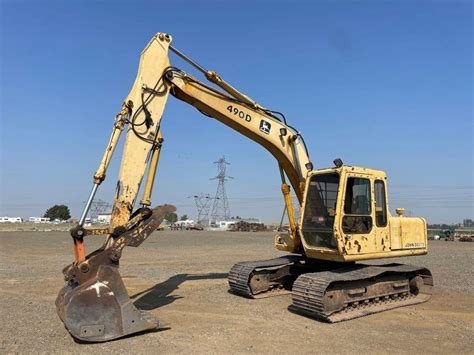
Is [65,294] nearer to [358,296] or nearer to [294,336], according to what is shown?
[294,336]

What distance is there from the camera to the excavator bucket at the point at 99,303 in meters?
6.60

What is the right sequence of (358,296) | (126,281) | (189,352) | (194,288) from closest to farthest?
(189,352)
(358,296)
(194,288)
(126,281)

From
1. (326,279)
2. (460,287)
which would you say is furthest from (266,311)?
(460,287)

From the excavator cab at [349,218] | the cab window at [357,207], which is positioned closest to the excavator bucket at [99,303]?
Result: the excavator cab at [349,218]

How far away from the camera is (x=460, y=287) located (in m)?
12.3

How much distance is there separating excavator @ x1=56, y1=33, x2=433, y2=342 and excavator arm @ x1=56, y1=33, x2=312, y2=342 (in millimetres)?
17

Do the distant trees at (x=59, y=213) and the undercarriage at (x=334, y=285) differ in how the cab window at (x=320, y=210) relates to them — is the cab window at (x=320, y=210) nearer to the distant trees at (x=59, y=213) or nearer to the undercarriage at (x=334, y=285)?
the undercarriage at (x=334, y=285)

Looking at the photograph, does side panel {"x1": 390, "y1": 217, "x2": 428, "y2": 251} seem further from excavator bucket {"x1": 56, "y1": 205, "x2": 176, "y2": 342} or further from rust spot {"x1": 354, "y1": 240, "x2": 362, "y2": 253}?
excavator bucket {"x1": 56, "y1": 205, "x2": 176, "y2": 342}

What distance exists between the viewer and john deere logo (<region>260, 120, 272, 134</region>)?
10398 millimetres

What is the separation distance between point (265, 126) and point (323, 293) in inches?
159

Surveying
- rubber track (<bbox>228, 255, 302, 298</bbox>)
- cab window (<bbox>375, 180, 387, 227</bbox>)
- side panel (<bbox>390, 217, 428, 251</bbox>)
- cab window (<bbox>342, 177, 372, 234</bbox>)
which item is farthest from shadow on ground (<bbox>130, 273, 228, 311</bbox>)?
side panel (<bbox>390, 217, 428, 251</bbox>)

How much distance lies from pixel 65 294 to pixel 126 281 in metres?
5.89

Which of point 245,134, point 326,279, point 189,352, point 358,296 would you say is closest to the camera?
point 189,352

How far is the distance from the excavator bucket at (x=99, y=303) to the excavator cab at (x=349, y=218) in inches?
153
